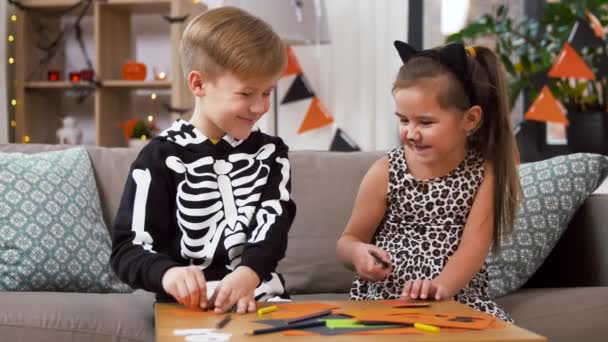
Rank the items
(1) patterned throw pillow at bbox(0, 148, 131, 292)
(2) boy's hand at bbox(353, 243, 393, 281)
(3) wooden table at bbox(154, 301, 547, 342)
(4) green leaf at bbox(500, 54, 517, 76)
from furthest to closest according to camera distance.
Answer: (4) green leaf at bbox(500, 54, 517, 76) → (1) patterned throw pillow at bbox(0, 148, 131, 292) → (2) boy's hand at bbox(353, 243, 393, 281) → (3) wooden table at bbox(154, 301, 547, 342)

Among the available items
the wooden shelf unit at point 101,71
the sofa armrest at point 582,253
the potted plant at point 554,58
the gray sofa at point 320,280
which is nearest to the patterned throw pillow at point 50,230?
the gray sofa at point 320,280

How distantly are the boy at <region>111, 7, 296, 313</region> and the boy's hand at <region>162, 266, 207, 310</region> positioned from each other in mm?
111

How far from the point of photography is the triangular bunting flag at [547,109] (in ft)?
11.0

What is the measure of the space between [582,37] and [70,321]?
229 cm

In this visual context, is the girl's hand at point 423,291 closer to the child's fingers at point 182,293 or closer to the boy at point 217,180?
the boy at point 217,180

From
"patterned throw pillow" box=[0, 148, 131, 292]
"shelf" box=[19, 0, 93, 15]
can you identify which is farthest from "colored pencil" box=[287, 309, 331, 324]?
"shelf" box=[19, 0, 93, 15]

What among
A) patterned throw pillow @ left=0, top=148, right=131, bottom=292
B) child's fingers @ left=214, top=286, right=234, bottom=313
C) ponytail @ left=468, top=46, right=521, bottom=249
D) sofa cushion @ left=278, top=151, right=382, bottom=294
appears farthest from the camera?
sofa cushion @ left=278, top=151, right=382, bottom=294

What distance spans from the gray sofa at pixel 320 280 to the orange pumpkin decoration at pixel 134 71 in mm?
1340

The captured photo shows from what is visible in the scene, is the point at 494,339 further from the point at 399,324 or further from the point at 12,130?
the point at 12,130

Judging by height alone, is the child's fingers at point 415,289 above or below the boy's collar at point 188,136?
below

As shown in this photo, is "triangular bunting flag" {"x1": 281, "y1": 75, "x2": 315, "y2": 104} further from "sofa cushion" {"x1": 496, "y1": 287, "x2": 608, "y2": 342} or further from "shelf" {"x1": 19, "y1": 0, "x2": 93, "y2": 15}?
"sofa cushion" {"x1": 496, "y1": 287, "x2": 608, "y2": 342}

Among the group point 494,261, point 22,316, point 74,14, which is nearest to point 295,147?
point 74,14

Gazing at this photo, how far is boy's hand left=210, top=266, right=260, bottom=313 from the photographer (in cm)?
133

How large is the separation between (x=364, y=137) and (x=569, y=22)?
956mm
